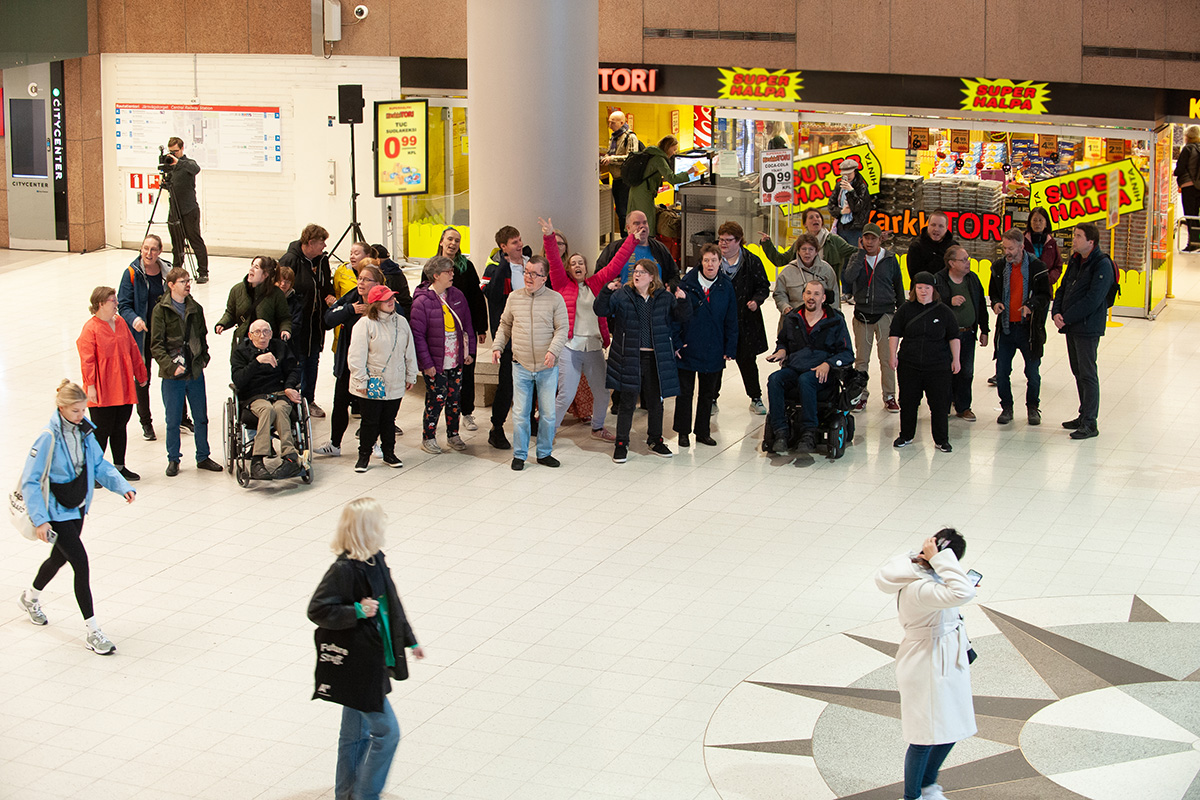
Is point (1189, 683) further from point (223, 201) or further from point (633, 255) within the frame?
point (223, 201)

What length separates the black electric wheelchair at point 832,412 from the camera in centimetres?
1170

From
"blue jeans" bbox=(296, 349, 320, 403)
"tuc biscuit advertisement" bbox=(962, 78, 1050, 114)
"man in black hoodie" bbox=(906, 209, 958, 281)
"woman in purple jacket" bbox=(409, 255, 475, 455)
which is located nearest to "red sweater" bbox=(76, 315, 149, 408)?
"blue jeans" bbox=(296, 349, 320, 403)

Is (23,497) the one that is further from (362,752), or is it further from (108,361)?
(108,361)

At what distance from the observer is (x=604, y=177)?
20578 mm

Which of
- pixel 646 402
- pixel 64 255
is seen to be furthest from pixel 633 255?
pixel 64 255

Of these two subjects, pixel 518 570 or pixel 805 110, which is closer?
pixel 518 570

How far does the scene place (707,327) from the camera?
11.9m

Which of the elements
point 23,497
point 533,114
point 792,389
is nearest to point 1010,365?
point 792,389

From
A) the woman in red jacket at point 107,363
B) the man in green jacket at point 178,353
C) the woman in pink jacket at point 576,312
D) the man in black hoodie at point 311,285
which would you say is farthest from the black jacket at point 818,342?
the woman in red jacket at point 107,363

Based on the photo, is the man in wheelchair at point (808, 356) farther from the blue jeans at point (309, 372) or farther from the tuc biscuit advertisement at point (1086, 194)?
the tuc biscuit advertisement at point (1086, 194)

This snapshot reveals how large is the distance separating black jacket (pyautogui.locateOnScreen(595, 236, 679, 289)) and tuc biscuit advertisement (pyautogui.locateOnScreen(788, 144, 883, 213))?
5981 mm

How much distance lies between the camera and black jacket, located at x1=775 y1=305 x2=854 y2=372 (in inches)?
455

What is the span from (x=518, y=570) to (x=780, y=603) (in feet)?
5.67

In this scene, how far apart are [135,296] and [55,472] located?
4.39 m
